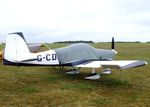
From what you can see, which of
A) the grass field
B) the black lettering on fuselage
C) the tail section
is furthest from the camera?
the black lettering on fuselage

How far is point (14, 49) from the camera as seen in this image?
46.0 feet

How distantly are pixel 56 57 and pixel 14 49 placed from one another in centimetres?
213

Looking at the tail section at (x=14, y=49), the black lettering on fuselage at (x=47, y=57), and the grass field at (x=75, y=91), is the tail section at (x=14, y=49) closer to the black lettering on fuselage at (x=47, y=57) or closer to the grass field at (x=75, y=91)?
the black lettering on fuselage at (x=47, y=57)

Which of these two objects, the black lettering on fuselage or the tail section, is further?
the black lettering on fuselage

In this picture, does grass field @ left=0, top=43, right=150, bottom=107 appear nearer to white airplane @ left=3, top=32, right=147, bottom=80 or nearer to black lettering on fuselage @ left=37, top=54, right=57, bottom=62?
white airplane @ left=3, top=32, right=147, bottom=80

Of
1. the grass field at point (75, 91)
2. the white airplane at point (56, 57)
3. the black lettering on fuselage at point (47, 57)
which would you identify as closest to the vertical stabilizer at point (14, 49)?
the white airplane at point (56, 57)

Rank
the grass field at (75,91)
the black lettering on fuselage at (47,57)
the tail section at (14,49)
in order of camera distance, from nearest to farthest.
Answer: the grass field at (75,91) → the tail section at (14,49) → the black lettering on fuselage at (47,57)

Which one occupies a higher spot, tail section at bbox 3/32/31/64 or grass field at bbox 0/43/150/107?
tail section at bbox 3/32/31/64

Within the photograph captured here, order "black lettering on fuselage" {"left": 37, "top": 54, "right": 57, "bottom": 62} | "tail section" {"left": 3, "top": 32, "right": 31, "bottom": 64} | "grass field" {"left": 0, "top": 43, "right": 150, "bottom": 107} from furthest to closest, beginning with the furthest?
"black lettering on fuselage" {"left": 37, "top": 54, "right": 57, "bottom": 62}
"tail section" {"left": 3, "top": 32, "right": 31, "bottom": 64}
"grass field" {"left": 0, "top": 43, "right": 150, "bottom": 107}

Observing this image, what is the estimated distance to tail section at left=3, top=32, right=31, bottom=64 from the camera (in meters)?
14.0

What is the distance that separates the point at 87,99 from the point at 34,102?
179 cm

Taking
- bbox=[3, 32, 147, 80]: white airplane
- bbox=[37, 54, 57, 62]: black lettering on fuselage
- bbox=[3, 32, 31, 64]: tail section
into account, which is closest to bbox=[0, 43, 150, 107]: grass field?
bbox=[3, 32, 147, 80]: white airplane

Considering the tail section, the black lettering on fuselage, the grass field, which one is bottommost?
the grass field

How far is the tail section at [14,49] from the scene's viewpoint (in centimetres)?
1398
